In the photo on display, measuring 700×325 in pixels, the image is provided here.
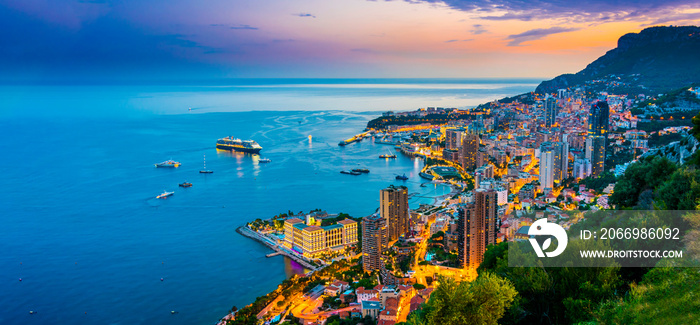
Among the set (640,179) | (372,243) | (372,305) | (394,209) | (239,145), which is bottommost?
(372,305)

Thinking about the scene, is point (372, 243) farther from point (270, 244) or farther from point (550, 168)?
point (550, 168)

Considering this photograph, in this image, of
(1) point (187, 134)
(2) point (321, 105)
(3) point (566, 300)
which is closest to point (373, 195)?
(3) point (566, 300)

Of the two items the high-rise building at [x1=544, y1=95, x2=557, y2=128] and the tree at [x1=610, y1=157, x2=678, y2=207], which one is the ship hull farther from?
the tree at [x1=610, y1=157, x2=678, y2=207]

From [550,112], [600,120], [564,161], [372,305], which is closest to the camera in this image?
[372,305]

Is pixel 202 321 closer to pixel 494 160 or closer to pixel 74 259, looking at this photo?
pixel 74 259

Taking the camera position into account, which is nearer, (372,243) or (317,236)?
(372,243)
